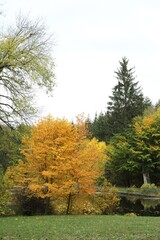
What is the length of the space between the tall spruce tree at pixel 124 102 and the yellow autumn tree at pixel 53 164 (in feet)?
97.3

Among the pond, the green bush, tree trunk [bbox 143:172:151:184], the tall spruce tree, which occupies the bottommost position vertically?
the pond

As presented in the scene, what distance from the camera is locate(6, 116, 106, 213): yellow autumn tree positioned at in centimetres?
1898

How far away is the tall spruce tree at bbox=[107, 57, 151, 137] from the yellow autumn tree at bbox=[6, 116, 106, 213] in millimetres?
29666

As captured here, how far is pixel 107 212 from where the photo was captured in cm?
2280

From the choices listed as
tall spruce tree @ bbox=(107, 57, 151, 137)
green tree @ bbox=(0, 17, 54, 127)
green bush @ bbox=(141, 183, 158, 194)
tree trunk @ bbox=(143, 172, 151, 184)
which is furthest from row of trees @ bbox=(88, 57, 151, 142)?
green tree @ bbox=(0, 17, 54, 127)

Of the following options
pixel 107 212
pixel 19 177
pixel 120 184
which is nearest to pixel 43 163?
pixel 19 177

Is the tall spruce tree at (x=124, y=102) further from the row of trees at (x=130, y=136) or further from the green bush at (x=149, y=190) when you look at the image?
the green bush at (x=149, y=190)

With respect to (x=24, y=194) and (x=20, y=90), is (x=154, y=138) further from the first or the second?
(x=20, y=90)

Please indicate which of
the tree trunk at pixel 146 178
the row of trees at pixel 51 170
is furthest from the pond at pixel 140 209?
the tree trunk at pixel 146 178

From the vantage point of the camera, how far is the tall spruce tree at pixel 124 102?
1962 inches

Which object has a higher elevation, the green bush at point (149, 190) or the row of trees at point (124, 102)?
the row of trees at point (124, 102)

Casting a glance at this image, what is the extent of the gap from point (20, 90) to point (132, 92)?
39048 millimetres

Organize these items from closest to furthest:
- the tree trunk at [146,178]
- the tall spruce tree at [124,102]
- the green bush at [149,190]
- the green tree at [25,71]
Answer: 1. the green tree at [25,71]
2. the green bush at [149,190]
3. the tree trunk at [146,178]
4. the tall spruce tree at [124,102]

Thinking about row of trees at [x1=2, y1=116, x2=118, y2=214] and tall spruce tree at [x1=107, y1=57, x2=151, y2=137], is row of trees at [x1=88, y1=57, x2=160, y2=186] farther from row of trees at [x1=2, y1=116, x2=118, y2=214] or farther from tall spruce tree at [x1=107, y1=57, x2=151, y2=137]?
row of trees at [x1=2, y1=116, x2=118, y2=214]
